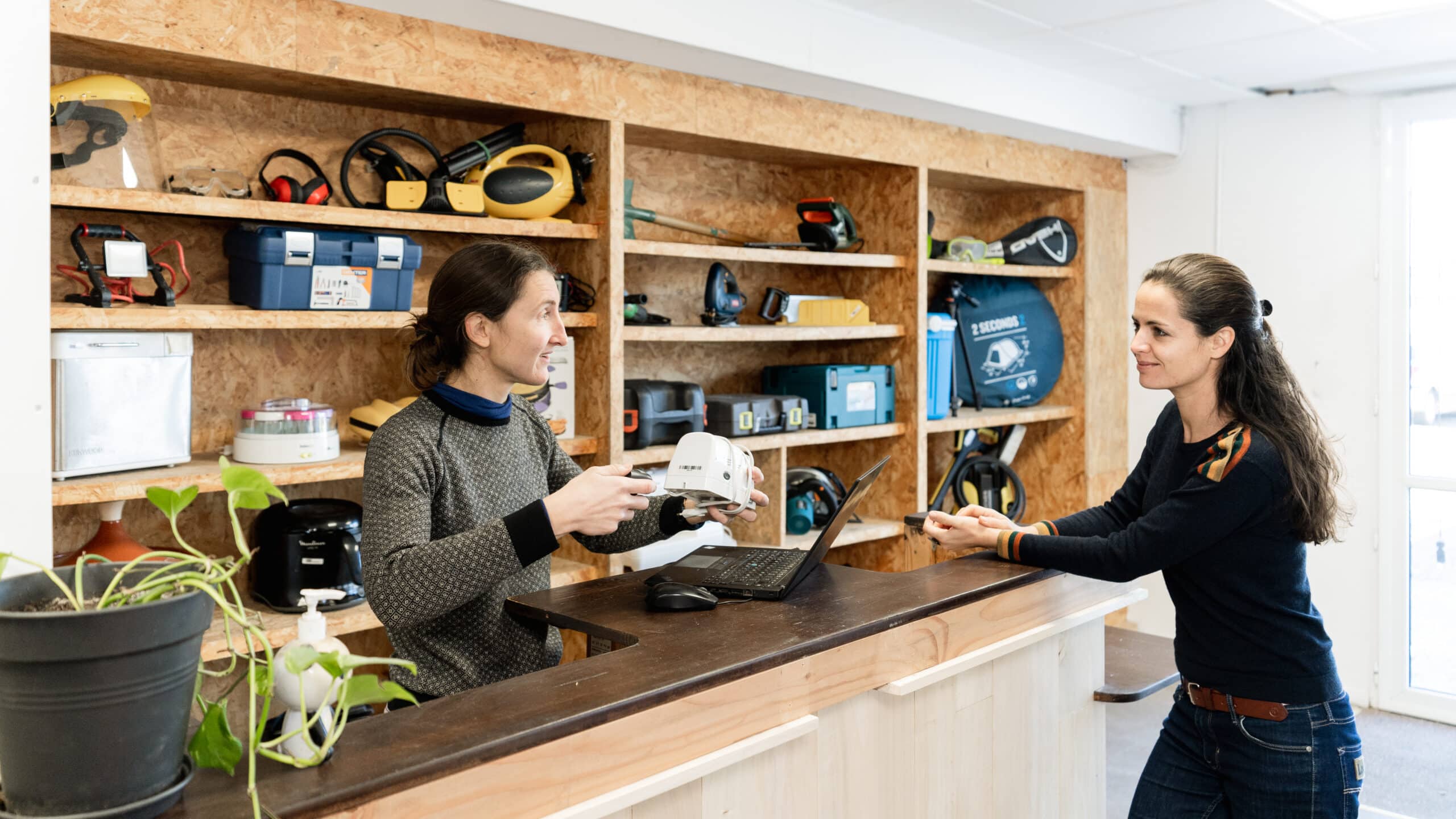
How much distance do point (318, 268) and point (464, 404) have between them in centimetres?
111

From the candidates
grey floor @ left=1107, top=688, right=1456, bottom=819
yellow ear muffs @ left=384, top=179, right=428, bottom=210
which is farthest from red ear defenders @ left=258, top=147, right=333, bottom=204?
grey floor @ left=1107, top=688, right=1456, bottom=819

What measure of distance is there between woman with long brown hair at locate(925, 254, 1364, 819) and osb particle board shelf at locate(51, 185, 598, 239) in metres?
1.66

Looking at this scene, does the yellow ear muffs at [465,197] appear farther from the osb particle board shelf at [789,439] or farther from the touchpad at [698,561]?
the touchpad at [698,561]

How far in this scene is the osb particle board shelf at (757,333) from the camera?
10.9 feet

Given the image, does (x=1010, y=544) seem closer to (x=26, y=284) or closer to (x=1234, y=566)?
(x=1234, y=566)

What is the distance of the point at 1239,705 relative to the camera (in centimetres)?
185

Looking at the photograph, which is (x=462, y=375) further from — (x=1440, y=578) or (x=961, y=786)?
(x=1440, y=578)

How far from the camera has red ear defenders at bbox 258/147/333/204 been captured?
275 cm

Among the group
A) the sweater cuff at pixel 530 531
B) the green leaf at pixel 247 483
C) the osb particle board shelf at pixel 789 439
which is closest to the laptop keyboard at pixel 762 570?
the sweater cuff at pixel 530 531

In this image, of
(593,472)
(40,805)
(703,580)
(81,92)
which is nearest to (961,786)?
(703,580)

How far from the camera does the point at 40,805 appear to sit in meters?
0.89

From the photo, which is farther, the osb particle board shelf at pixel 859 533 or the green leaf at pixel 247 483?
the osb particle board shelf at pixel 859 533

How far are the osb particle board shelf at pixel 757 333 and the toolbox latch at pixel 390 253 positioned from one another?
69cm

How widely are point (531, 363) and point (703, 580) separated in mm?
467
